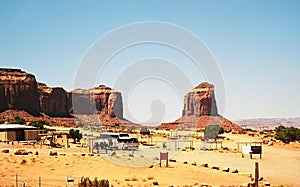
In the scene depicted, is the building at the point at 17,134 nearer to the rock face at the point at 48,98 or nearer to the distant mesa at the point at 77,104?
the distant mesa at the point at 77,104

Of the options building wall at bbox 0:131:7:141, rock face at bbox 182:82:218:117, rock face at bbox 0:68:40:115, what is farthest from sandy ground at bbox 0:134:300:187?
rock face at bbox 182:82:218:117

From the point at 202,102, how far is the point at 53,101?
185 ft

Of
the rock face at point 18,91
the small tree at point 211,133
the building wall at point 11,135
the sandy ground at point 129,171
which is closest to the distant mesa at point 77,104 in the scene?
the rock face at point 18,91

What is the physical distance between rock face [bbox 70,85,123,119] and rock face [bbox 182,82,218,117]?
1260 inches

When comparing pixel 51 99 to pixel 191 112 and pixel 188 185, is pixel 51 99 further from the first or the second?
pixel 188 185

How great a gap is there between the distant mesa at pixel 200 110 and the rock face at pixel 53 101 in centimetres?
3866

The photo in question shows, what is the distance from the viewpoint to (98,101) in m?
182

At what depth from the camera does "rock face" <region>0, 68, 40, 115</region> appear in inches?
4833

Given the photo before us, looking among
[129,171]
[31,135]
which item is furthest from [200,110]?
[129,171]

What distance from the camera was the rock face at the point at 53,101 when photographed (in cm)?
14550

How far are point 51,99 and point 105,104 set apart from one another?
111ft

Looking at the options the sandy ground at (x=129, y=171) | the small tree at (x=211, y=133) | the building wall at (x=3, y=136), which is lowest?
the small tree at (x=211, y=133)

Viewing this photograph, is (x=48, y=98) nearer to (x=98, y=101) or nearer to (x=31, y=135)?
(x=98, y=101)

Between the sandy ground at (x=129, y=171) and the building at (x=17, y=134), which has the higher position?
the building at (x=17, y=134)
